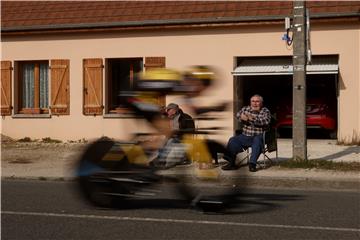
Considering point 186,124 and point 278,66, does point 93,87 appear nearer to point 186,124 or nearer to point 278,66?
point 278,66

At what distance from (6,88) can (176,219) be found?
12984 millimetres

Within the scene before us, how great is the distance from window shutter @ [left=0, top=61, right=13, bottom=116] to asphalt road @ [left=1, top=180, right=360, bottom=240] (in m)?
10.1

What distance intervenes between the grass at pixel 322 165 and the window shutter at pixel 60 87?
322 inches

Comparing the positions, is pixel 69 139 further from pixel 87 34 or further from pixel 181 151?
pixel 181 151

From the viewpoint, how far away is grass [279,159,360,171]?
11492 millimetres

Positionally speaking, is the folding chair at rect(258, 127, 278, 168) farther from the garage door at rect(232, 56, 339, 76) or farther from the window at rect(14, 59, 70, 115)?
the window at rect(14, 59, 70, 115)

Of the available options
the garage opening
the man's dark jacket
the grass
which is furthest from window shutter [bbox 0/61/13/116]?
the man's dark jacket

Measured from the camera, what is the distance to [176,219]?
7094mm

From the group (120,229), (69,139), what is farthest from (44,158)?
(120,229)

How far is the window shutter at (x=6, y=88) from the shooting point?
18766mm

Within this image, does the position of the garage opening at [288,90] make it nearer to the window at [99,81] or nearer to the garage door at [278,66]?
the garage door at [278,66]

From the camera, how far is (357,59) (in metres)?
15.8

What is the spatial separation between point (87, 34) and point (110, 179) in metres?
11.7

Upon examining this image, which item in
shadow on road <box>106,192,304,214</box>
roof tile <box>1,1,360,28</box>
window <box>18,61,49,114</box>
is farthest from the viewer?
window <box>18,61,49,114</box>
